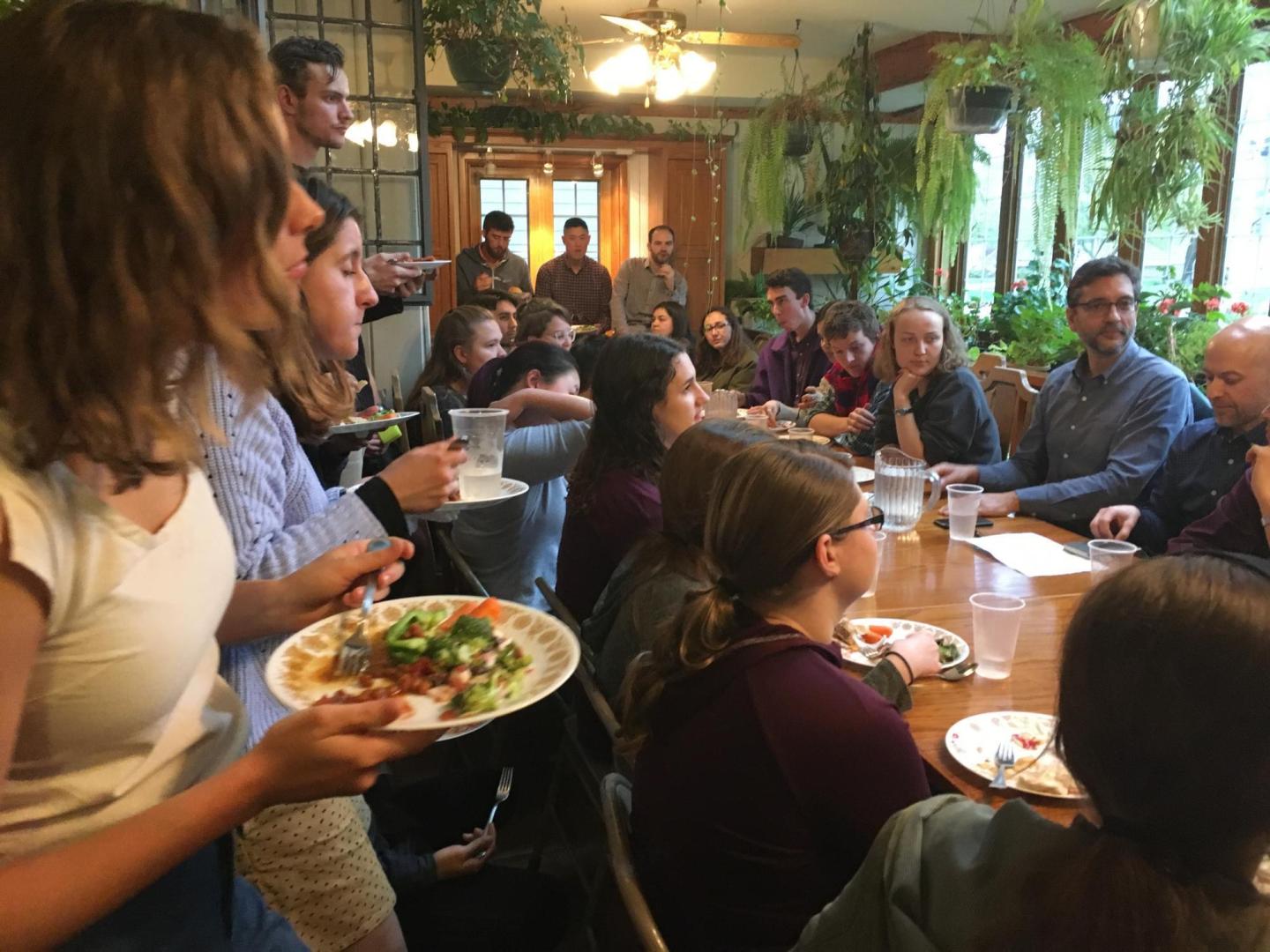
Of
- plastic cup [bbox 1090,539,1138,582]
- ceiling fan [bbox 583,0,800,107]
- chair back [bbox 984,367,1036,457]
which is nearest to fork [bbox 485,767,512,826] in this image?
plastic cup [bbox 1090,539,1138,582]

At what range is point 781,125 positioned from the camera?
6.06 meters

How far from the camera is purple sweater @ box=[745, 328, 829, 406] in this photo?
4902mm

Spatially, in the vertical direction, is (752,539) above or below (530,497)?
above

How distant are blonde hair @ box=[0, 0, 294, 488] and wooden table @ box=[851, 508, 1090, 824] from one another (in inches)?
32.2

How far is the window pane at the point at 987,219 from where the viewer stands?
6.31 m

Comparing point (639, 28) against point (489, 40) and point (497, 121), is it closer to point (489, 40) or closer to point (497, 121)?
point (489, 40)

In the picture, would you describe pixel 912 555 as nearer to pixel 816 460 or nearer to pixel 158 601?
pixel 816 460

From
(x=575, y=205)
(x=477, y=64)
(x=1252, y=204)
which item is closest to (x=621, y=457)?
(x=477, y=64)

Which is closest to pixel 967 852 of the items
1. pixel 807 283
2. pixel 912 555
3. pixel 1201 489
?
pixel 912 555

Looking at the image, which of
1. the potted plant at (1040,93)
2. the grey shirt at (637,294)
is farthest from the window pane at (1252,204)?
the grey shirt at (637,294)

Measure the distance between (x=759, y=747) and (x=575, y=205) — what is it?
8.29 metres

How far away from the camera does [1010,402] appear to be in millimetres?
3895

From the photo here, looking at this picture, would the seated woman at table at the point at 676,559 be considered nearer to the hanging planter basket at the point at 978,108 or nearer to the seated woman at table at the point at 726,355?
the hanging planter basket at the point at 978,108

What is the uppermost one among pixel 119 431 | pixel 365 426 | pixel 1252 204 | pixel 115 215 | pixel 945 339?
pixel 1252 204
